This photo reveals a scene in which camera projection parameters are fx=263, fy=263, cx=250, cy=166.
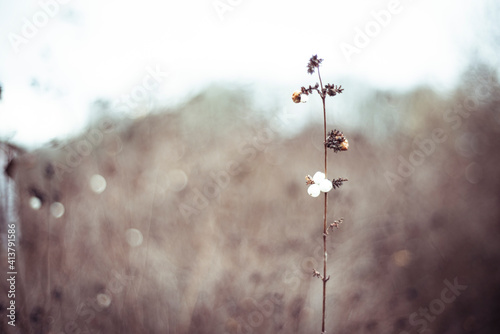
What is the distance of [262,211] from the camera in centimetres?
105

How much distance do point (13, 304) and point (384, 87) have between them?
1519 mm

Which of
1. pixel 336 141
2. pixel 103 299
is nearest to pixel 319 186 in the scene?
pixel 336 141

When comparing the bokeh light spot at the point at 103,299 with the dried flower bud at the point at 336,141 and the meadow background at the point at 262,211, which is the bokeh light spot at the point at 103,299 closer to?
the meadow background at the point at 262,211

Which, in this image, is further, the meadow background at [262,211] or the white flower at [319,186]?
the meadow background at [262,211]

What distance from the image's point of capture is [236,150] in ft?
3.43

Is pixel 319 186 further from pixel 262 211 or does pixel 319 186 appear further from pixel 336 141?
pixel 262 211

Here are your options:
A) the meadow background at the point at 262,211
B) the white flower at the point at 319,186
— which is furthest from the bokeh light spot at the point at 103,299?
the white flower at the point at 319,186

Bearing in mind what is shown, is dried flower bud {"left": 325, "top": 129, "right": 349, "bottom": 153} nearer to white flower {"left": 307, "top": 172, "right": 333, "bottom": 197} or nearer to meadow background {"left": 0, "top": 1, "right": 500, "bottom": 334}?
white flower {"left": 307, "top": 172, "right": 333, "bottom": 197}

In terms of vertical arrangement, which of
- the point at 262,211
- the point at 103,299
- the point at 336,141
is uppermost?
the point at 336,141

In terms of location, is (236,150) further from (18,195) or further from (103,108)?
(18,195)

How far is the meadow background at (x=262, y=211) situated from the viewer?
90 centimetres

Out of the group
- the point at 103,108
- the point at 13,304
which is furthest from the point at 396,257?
the point at 13,304

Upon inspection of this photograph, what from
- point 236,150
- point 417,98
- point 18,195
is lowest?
point 18,195

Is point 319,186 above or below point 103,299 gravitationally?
above
